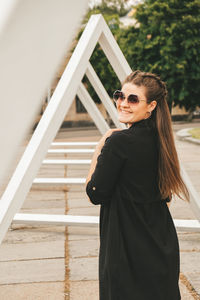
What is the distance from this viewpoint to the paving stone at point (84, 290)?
257 centimetres

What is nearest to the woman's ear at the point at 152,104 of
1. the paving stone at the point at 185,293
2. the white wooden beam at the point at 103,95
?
the paving stone at the point at 185,293

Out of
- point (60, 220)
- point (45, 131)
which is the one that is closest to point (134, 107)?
point (45, 131)

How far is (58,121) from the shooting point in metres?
2.36

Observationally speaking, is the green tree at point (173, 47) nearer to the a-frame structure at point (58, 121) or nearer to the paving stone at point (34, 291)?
the a-frame structure at point (58, 121)

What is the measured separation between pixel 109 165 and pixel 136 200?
20 cm

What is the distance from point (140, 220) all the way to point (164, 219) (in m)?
0.14

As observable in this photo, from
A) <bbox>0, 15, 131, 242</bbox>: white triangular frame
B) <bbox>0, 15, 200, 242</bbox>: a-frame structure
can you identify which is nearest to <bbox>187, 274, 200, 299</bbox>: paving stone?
<bbox>0, 15, 200, 242</bbox>: a-frame structure

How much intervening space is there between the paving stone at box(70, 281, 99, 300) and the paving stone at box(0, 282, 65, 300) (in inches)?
2.7

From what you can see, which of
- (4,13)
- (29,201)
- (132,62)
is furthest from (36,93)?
(132,62)

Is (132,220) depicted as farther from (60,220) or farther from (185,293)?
(60,220)

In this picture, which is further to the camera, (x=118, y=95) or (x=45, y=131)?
(x=45, y=131)

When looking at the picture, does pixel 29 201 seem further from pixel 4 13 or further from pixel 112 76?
pixel 112 76

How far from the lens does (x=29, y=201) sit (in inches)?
214

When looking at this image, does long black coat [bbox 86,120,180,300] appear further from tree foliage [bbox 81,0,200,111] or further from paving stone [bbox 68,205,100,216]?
tree foliage [bbox 81,0,200,111]
